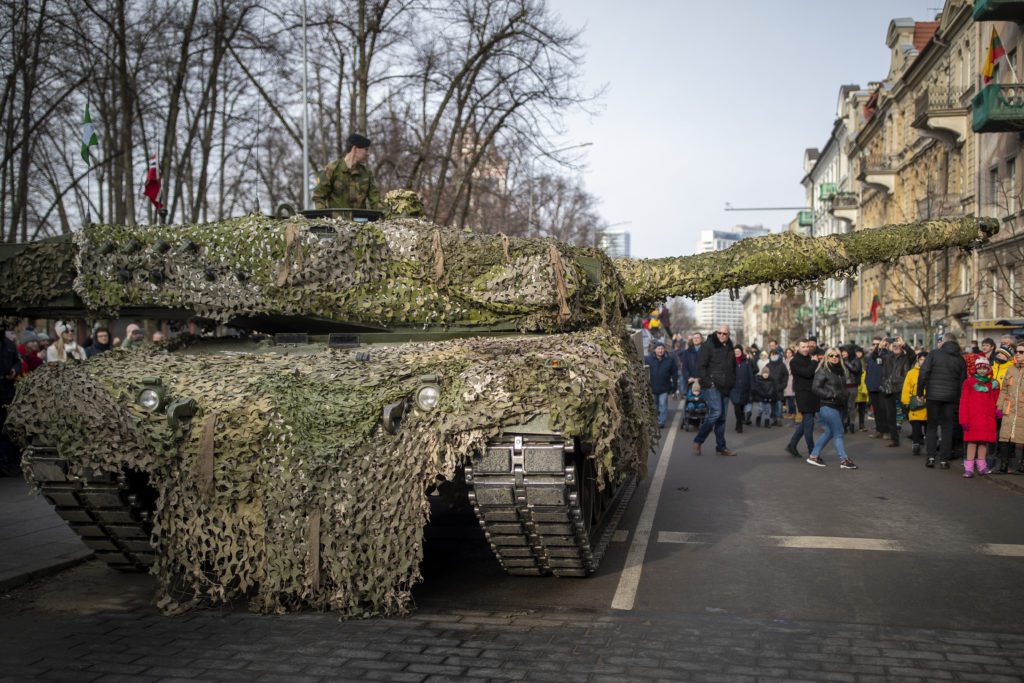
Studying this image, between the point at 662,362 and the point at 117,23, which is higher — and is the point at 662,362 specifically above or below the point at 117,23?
below

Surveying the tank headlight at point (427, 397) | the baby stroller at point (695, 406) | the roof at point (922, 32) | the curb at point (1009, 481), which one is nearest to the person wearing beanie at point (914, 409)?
→ the curb at point (1009, 481)

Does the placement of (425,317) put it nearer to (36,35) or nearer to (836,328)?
(36,35)

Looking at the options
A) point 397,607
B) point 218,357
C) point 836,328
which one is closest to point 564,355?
point 397,607

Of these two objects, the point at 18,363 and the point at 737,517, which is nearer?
the point at 737,517

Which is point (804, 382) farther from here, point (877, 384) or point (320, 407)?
point (320, 407)

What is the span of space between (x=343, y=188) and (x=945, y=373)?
8.08 metres

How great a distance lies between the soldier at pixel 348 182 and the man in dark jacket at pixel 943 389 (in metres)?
7.73

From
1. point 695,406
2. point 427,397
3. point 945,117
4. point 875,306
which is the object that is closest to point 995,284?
point 945,117

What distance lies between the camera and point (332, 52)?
25109mm

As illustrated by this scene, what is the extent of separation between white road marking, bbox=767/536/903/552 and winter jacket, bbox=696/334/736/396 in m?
5.52

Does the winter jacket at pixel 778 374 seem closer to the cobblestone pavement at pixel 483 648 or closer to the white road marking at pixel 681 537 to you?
the white road marking at pixel 681 537

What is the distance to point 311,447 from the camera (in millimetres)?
5727

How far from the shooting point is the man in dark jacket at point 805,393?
1363cm

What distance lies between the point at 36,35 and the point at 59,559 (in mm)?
12422
